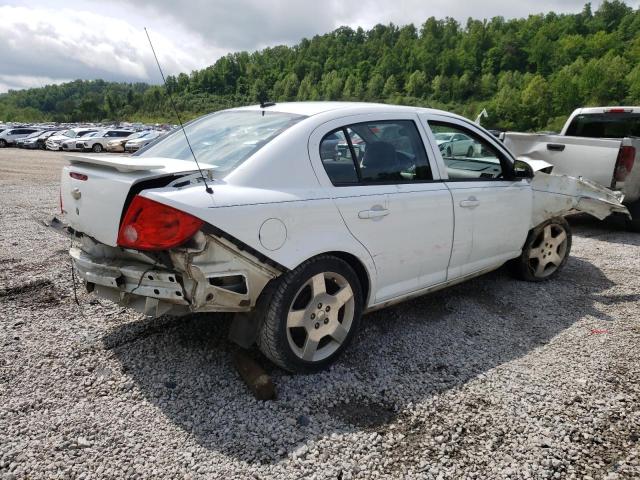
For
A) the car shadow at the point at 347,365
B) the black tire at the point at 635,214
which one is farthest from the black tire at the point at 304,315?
the black tire at the point at 635,214

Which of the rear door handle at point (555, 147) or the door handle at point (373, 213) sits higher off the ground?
the rear door handle at point (555, 147)

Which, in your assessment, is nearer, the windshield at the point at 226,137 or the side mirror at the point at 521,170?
the windshield at the point at 226,137

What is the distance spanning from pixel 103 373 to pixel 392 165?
2.29 m

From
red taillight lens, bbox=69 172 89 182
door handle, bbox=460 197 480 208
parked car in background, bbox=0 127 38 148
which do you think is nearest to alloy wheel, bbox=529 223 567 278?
Result: door handle, bbox=460 197 480 208

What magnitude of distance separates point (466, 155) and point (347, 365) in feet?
8.45

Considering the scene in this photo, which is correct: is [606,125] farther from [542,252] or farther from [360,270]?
[360,270]

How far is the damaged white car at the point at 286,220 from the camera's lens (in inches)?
100

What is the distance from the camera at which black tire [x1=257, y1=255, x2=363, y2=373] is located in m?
2.76

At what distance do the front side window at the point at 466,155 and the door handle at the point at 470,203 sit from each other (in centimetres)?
19

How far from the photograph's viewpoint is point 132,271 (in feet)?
8.87

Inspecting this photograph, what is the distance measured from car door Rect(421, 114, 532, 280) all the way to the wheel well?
34.7 inches

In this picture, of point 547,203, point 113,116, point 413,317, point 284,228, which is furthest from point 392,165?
point 113,116

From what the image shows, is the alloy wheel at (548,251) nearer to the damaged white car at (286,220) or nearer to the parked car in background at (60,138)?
the damaged white car at (286,220)

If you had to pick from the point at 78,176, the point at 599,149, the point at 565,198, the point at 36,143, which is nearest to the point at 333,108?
the point at 78,176
